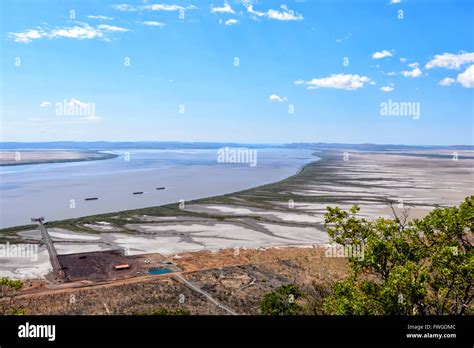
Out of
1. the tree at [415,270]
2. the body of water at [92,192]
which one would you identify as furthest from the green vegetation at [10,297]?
the body of water at [92,192]

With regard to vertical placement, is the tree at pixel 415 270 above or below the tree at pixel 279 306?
above

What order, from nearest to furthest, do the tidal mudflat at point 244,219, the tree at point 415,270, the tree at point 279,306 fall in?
the tree at point 415,270 → the tree at point 279,306 → the tidal mudflat at point 244,219

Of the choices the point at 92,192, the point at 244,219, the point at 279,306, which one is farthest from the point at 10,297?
the point at 92,192

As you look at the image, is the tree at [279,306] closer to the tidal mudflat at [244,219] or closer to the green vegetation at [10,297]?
the green vegetation at [10,297]

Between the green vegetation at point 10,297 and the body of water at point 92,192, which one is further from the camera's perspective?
the body of water at point 92,192

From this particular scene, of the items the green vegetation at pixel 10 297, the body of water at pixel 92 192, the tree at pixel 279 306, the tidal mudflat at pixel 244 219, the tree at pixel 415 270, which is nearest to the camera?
the tree at pixel 415 270

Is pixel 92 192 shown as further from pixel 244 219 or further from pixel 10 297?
pixel 10 297

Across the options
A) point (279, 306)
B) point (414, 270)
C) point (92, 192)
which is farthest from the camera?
point (92, 192)

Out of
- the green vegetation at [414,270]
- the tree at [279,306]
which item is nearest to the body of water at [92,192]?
the tree at [279,306]

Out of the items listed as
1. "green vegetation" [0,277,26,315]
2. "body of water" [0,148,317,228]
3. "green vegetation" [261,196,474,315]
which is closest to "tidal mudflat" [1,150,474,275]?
"body of water" [0,148,317,228]
